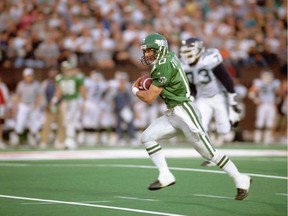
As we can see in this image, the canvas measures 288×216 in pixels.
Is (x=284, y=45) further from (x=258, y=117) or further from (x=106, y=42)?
(x=106, y=42)

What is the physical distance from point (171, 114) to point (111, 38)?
38.6 ft

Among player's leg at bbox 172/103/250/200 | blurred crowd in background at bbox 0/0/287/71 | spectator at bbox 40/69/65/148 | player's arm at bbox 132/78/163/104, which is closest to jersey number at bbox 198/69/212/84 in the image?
player's leg at bbox 172/103/250/200

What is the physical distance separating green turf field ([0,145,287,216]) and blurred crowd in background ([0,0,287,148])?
6.62 meters

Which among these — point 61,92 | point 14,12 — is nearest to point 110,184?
point 61,92

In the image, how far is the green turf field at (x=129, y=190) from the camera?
8.12 metres

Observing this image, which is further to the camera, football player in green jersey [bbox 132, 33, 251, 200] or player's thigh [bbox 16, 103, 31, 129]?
player's thigh [bbox 16, 103, 31, 129]

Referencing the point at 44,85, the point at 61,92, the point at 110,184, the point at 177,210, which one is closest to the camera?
the point at 177,210

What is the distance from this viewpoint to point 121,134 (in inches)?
765

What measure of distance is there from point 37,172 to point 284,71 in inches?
414

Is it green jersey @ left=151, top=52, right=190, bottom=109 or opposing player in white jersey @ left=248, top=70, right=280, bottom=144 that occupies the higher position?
green jersey @ left=151, top=52, right=190, bottom=109

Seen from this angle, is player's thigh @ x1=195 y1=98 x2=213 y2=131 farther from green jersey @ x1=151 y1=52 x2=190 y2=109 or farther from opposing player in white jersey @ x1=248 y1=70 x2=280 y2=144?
opposing player in white jersey @ x1=248 y1=70 x2=280 y2=144

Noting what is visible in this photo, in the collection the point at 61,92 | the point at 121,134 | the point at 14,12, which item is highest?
the point at 14,12

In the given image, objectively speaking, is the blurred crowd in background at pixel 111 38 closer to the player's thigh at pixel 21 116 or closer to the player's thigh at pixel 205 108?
Result: the player's thigh at pixel 21 116

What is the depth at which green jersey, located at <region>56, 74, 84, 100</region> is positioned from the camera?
1747 cm
